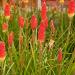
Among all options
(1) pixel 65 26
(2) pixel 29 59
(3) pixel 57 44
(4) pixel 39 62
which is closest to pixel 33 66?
(2) pixel 29 59

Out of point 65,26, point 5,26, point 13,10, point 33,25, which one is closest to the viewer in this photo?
point 33,25

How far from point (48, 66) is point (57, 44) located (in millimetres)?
561

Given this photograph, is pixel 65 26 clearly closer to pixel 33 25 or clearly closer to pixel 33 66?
pixel 33 66

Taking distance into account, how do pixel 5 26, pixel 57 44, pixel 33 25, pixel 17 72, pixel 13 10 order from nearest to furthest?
pixel 33 25
pixel 17 72
pixel 5 26
pixel 57 44
pixel 13 10

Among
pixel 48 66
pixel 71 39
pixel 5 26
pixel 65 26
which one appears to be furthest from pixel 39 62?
pixel 65 26

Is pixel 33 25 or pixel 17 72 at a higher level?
pixel 33 25

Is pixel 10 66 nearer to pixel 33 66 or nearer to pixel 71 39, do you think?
pixel 33 66

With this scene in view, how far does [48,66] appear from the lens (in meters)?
2.00

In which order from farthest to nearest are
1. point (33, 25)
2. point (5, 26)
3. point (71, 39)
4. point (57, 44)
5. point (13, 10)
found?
1. point (13, 10)
2. point (71, 39)
3. point (57, 44)
4. point (5, 26)
5. point (33, 25)

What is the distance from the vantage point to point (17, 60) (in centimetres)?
205

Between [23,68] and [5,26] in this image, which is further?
[5,26]

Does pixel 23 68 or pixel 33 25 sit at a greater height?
pixel 33 25

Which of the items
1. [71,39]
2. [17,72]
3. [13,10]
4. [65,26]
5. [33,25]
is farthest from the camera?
[13,10]

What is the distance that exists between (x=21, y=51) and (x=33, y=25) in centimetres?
31
